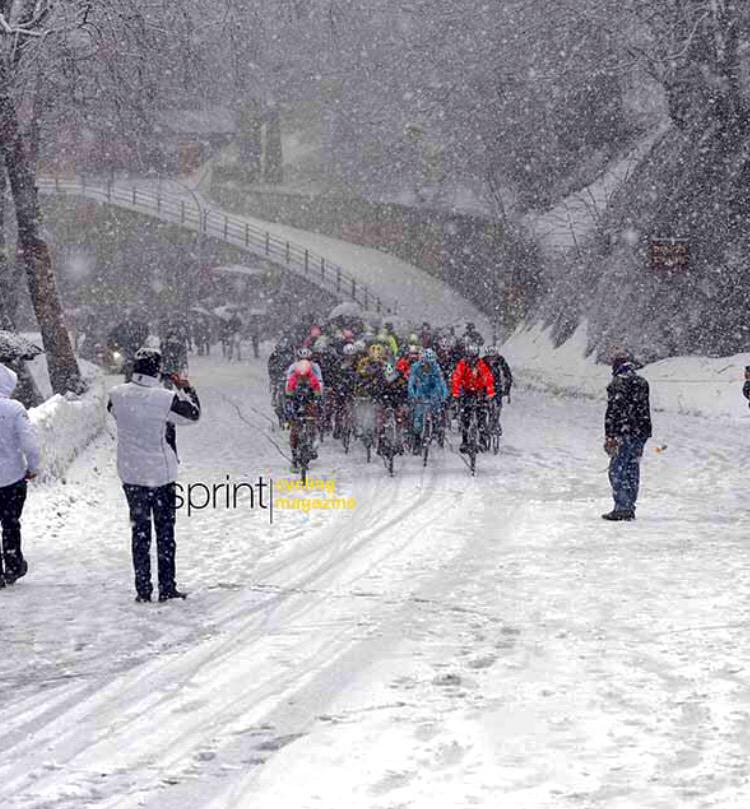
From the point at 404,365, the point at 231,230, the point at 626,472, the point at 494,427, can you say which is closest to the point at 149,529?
the point at 626,472

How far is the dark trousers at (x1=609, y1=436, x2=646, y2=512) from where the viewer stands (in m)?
14.5

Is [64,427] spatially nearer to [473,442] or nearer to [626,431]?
[473,442]

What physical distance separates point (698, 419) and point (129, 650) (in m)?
20.6

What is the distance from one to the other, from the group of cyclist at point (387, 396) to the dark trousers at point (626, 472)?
465 centimetres

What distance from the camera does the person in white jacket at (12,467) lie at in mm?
10914

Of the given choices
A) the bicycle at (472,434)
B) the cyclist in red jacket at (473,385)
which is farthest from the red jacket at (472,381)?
the bicycle at (472,434)

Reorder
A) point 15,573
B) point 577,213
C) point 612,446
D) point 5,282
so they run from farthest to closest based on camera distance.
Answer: point 577,213 < point 5,282 < point 612,446 < point 15,573

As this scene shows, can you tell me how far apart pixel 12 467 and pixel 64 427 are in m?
7.82

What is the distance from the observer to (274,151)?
256 feet

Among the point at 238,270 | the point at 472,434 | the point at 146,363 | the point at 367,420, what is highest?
the point at 238,270

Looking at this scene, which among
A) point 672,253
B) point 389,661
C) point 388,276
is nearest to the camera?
point 389,661

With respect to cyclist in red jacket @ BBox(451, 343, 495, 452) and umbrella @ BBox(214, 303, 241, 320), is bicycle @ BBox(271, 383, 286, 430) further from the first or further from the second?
umbrella @ BBox(214, 303, 241, 320)

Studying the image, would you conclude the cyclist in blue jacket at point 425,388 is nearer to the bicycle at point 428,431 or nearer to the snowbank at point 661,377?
the bicycle at point 428,431

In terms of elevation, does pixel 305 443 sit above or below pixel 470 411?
below
